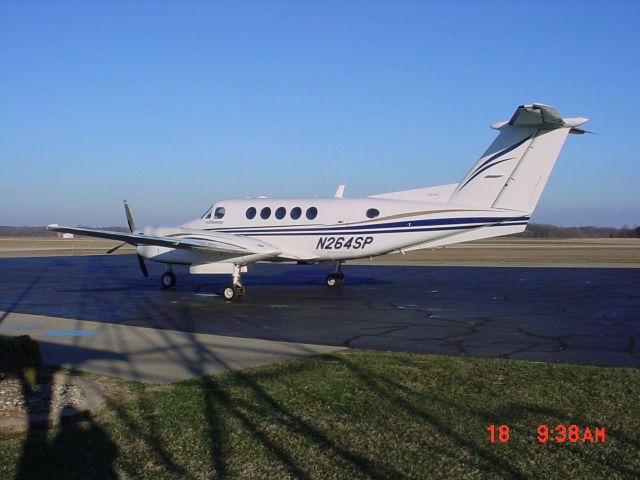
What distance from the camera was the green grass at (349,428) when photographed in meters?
5.43

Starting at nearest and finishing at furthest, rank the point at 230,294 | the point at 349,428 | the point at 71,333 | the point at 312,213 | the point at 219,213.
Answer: the point at 349,428, the point at 71,333, the point at 230,294, the point at 312,213, the point at 219,213

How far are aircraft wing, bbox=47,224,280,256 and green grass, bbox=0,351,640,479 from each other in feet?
36.2

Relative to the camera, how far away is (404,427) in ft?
21.2

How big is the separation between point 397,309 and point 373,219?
4.67 m

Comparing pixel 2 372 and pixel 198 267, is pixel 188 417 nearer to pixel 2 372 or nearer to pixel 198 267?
pixel 2 372

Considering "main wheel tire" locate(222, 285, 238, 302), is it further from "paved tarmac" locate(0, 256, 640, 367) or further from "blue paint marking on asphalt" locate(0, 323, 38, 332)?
"blue paint marking on asphalt" locate(0, 323, 38, 332)

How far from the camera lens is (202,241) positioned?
2020 cm

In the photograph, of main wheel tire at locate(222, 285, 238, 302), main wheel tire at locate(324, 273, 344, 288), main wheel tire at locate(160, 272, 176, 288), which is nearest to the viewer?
main wheel tire at locate(222, 285, 238, 302)

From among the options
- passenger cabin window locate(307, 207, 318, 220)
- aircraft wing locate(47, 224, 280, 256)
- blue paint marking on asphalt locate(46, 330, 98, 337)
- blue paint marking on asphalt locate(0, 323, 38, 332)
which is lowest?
blue paint marking on asphalt locate(0, 323, 38, 332)

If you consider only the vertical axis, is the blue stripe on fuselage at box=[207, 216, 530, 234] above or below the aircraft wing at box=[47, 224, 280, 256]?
above

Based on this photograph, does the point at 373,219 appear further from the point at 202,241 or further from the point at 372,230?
the point at 202,241

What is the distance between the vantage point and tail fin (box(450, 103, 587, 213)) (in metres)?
18.5
